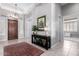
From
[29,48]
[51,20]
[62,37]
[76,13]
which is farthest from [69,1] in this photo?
[29,48]

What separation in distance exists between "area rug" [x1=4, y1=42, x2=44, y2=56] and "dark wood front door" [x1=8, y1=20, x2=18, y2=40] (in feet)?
0.75

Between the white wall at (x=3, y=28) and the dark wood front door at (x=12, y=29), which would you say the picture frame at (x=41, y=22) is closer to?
the dark wood front door at (x=12, y=29)

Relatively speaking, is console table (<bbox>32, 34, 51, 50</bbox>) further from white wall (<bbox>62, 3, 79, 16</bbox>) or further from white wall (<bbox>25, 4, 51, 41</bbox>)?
white wall (<bbox>62, 3, 79, 16</bbox>)

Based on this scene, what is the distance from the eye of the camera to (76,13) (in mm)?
1832

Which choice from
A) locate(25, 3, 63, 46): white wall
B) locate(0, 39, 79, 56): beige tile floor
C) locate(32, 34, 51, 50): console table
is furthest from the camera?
locate(32, 34, 51, 50): console table

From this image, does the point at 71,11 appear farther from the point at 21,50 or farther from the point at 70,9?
the point at 21,50

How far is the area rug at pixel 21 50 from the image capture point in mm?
1861

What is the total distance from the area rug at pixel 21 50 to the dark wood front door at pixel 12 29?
23 cm

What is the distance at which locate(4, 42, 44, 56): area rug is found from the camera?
1.86 meters

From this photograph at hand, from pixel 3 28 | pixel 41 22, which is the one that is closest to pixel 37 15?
pixel 41 22

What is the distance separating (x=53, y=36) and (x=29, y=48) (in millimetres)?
674

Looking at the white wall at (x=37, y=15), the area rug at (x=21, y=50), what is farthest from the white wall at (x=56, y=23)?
the area rug at (x=21, y=50)

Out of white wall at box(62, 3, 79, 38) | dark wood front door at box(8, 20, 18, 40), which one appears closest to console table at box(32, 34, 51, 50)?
dark wood front door at box(8, 20, 18, 40)

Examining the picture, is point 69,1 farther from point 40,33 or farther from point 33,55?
point 33,55
